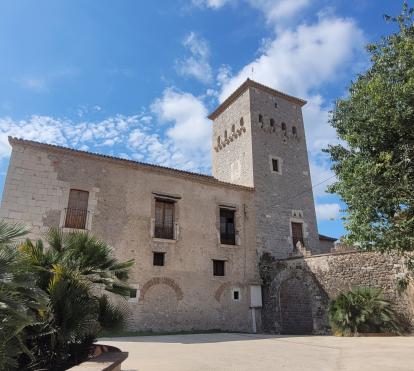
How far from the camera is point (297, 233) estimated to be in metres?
19.9

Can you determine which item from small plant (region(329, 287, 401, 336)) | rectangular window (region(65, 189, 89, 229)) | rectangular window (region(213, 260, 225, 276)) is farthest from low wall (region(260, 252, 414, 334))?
rectangular window (region(65, 189, 89, 229))

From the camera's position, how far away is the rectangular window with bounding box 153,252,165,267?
50.6ft

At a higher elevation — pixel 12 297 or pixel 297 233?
pixel 297 233

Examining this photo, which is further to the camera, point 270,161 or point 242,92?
point 242,92

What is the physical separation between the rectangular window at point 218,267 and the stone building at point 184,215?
0.05 m

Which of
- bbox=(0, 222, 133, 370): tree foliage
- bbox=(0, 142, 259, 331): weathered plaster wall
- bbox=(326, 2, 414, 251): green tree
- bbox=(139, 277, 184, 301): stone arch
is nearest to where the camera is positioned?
bbox=(0, 222, 133, 370): tree foliage

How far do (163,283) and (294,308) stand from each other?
730 cm

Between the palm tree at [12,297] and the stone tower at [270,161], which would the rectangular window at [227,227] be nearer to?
the stone tower at [270,161]

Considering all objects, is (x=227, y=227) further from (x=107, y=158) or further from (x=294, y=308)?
(x=107, y=158)

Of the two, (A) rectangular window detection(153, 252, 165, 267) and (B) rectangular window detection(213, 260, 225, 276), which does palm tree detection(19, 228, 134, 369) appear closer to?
(A) rectangular window detection(153, 252, 165, 267)

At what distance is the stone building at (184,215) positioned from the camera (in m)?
14.2

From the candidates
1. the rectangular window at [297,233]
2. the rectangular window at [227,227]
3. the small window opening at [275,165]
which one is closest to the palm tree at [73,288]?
the rectangular window at [227,227]

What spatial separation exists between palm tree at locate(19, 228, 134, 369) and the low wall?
10.5 metres

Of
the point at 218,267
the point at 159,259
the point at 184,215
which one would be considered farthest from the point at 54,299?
the point at 218,267
